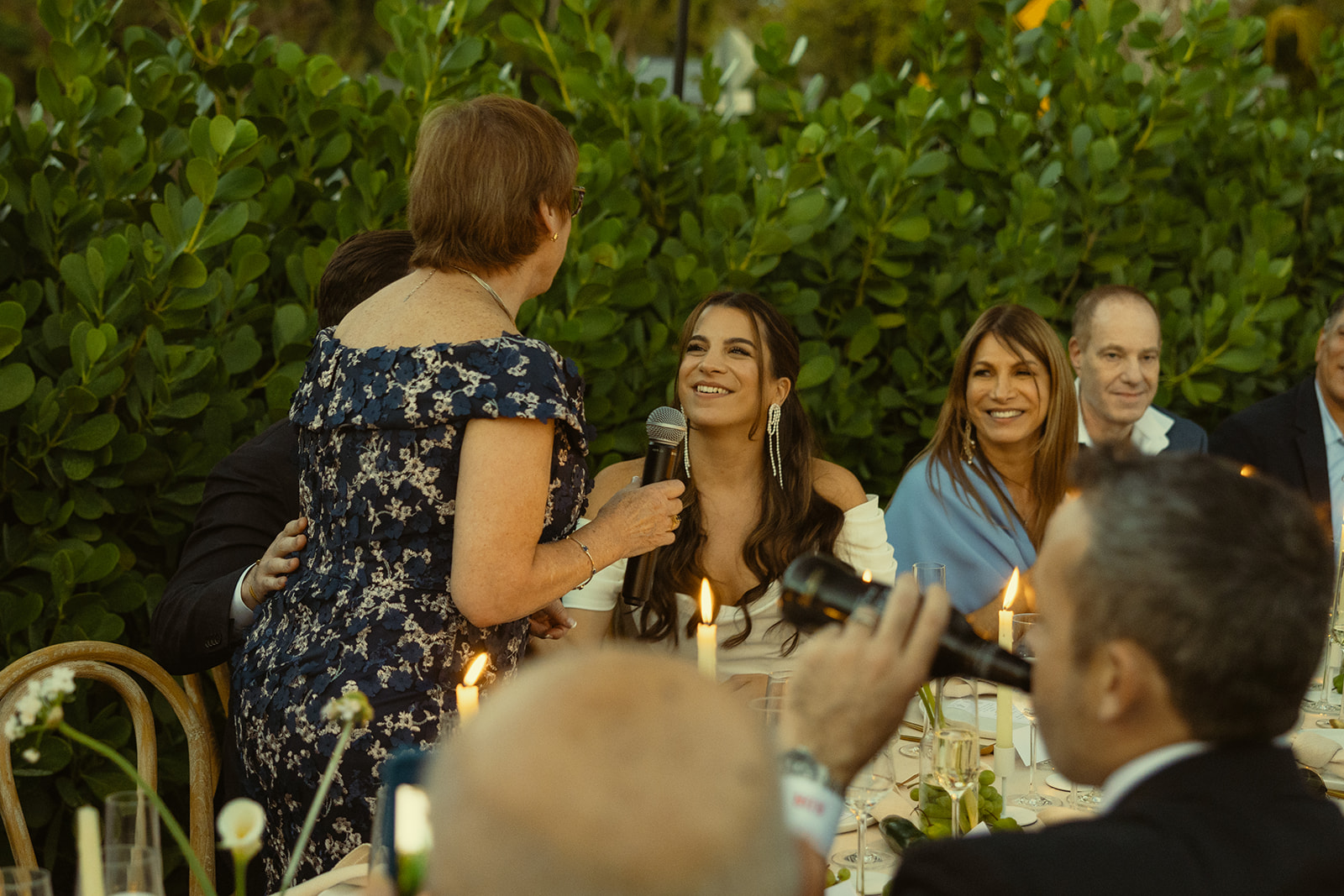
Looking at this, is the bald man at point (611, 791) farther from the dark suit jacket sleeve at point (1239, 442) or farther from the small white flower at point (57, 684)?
the dark suit jacket sleeve at point (1239, 442)

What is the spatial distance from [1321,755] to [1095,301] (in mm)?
2243

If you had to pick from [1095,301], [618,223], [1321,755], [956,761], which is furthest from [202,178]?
[1095,301]

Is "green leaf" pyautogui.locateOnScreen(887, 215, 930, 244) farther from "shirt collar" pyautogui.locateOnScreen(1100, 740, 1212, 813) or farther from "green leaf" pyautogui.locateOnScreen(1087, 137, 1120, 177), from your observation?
"shirt collar" pyautogui.locateOnScreen(1100, 740, 1212, 813)

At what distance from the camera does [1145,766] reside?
46.9 inches

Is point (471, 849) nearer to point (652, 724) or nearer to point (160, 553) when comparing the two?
point (652, 724)

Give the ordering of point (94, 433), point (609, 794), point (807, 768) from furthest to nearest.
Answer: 1. point (94, 433)
2. point (807, 768)
3. point (609, 794)

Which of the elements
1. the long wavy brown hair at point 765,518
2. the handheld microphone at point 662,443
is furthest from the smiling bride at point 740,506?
the handheld microphone at point 662,443

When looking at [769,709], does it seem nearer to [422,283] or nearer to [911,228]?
[422,283]

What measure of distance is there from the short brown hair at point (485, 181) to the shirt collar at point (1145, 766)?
137 centimetres

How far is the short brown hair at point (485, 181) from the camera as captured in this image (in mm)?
2123

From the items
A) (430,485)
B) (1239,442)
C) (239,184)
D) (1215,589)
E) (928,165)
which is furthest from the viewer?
(1239,442)

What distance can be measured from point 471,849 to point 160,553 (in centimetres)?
265

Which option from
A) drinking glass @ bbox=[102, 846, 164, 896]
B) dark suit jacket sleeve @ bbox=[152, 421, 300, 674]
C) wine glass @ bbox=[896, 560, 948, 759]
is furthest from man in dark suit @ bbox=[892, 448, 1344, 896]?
dark suit jacket sleeve @ bbox=[152, 421, 300, 674]

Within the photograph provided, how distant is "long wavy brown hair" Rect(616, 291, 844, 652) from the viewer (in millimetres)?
3219
